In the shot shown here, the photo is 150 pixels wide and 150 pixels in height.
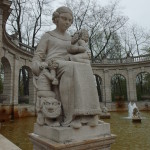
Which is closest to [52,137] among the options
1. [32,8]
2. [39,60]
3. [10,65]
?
[39,60]

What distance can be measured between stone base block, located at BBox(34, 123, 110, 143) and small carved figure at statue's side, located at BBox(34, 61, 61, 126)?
14 centimetres

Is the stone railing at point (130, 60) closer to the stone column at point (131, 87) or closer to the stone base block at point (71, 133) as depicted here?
the stone column at point (131, 87)

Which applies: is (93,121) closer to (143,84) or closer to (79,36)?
(79,36)

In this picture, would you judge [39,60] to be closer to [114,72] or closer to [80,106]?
[80,106]

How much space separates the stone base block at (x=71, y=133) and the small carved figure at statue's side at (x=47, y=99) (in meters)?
0.14

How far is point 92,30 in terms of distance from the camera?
86.6 feet

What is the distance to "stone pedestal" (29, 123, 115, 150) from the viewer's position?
2520 millimetres

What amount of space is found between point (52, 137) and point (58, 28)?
1.99 meters

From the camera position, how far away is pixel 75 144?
2.51m

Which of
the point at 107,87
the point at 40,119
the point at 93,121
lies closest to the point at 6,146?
the point at 40,119

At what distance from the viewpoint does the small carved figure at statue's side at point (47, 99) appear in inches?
109

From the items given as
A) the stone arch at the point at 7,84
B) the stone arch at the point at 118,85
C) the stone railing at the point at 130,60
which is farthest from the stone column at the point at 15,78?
the stone arch at the point at 118,85

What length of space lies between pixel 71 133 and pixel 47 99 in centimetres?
64

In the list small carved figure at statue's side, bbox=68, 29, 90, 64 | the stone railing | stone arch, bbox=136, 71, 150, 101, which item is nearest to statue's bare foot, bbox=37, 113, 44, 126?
small carved figure at statue's side, bbox=68, 29, 90, 64
